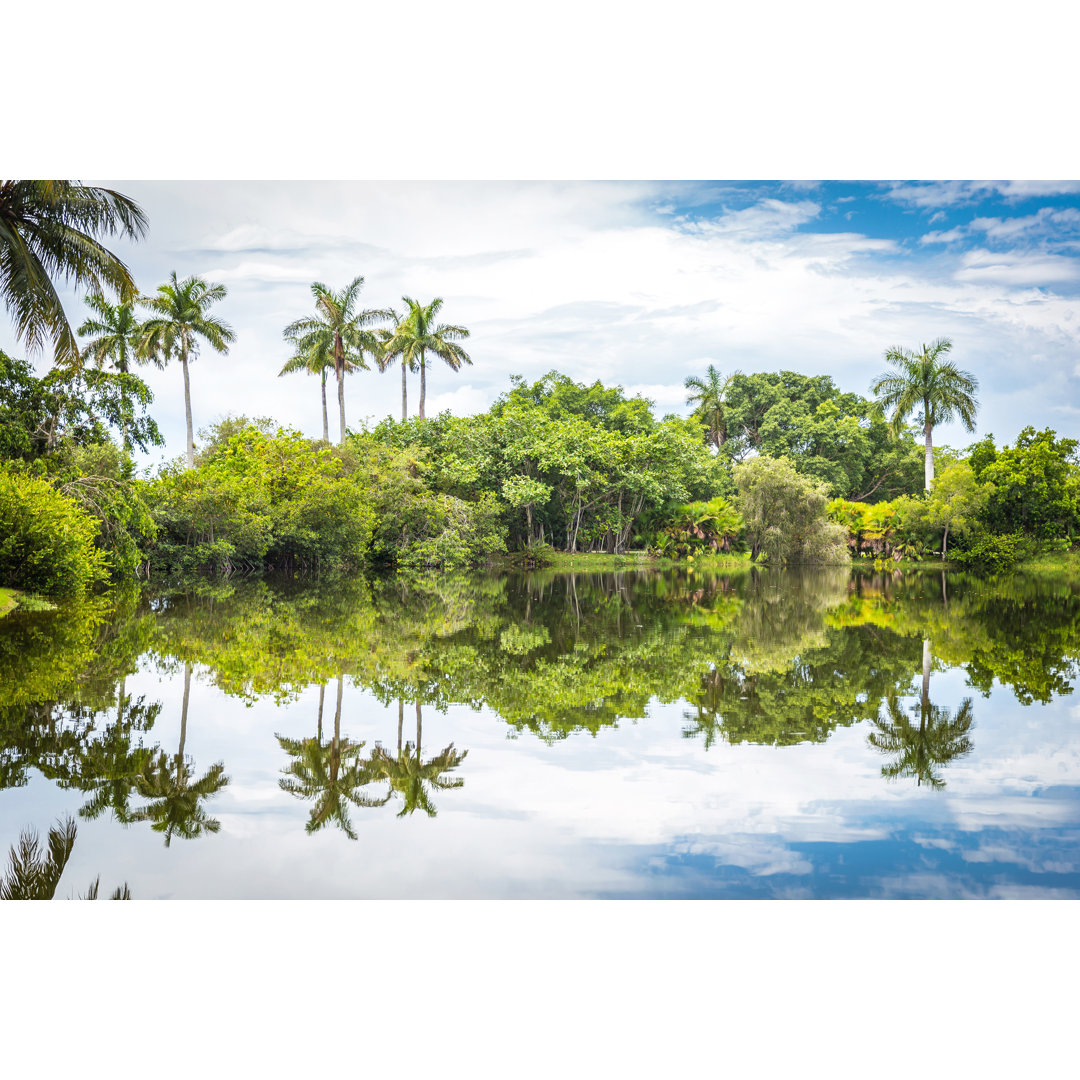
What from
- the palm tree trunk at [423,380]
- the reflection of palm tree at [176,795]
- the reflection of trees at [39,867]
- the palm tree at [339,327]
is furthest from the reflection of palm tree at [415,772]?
the palm tree trunk at [423,380]

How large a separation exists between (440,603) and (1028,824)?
10940 mm

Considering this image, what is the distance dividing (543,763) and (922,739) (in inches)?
97.0

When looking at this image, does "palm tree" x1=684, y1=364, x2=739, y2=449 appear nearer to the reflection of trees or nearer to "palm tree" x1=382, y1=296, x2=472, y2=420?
"palm tree" x1=382, y1=296, x2=472, y2=420

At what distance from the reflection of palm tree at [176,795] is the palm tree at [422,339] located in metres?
29.2

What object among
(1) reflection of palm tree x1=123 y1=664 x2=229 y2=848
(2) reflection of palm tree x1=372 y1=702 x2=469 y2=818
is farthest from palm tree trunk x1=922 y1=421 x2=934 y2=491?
(1) reflection of palm tree x1=123 y1=664 x2=229 y2=848

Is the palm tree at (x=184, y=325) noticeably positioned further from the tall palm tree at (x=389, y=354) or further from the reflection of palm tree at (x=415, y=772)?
the reflection of palm tree at (x=415, y=772)

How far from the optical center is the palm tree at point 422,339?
32969 millimetres

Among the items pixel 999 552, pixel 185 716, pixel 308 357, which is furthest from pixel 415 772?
pixel 999 552

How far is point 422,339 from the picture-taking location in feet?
108

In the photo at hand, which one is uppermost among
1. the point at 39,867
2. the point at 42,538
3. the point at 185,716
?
the point at 42,538

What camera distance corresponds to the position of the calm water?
3.23m

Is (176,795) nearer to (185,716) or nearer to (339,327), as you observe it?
(185,716)

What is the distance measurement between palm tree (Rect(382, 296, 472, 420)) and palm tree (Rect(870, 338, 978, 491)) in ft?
59.3
